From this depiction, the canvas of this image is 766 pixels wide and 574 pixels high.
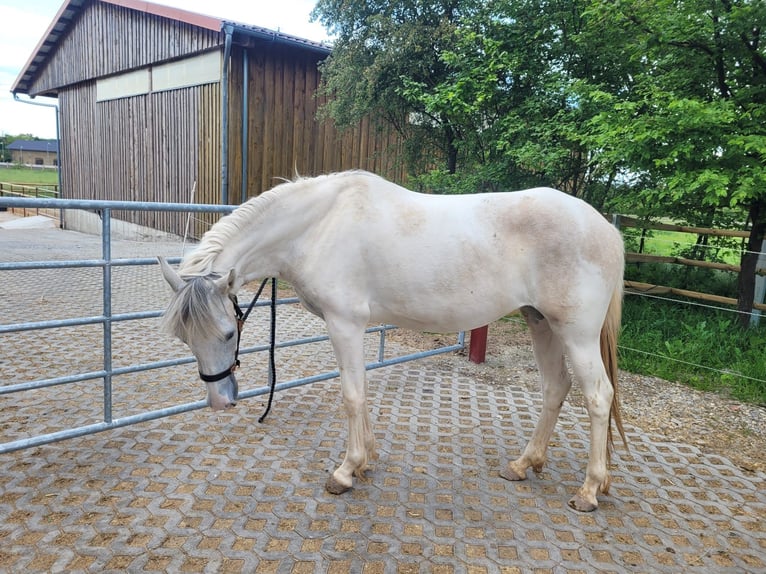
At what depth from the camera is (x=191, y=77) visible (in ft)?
34.5

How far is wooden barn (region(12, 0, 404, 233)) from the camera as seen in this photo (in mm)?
9797

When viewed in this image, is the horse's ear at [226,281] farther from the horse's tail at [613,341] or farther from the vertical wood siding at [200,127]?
the vertical wood siding at [200,127]

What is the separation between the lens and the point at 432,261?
8.53 ft

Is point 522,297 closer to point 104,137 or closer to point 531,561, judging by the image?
point 531,561

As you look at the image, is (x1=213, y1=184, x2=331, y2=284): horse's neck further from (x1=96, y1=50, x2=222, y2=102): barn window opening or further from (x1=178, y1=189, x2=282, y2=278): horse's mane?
(x1=96, y1=50, x2=222, y2=102): barn window opening

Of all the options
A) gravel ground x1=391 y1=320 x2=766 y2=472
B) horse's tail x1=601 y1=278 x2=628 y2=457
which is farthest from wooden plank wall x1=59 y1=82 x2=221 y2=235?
horse's tail x1=601 y1=278 x2=628 y2=457

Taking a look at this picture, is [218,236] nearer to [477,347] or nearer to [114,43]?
[477,347]

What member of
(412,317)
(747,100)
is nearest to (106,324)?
(412,317)

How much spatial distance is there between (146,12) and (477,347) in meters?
11.0

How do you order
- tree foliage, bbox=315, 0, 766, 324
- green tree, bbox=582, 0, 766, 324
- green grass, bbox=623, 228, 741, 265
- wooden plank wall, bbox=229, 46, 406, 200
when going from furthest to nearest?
wooden plank wall, bbox=229, 46, 406, 200
green grass, bbox=623, 228, 741, 265
tree foliage, bbox=315, 0, 766, 324
green tree, bbox=582, 0, 766, 324

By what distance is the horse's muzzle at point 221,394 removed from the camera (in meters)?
2.33

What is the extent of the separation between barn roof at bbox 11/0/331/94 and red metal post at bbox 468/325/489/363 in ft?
23.8

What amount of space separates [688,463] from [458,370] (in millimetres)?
2095

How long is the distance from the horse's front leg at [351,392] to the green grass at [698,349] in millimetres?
3355
